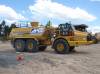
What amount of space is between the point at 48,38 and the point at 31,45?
167 cm

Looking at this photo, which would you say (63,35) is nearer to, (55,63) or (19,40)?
(19,40)

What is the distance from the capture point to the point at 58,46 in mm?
25422

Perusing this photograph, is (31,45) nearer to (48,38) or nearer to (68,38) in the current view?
(48,38)

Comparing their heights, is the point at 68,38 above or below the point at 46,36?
below

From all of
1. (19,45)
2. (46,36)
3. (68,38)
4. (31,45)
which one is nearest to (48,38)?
(46,36)

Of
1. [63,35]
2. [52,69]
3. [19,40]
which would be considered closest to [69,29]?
[63,35]

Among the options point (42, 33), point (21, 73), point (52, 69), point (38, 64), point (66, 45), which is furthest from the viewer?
point (42, 33)

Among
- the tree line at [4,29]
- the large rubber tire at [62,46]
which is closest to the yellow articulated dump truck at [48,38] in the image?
the large rubber tire at [62,46]

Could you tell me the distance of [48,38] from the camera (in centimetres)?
2683

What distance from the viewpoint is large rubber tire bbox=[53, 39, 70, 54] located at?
81.9 ft

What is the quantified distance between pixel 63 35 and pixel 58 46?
3.11 ft

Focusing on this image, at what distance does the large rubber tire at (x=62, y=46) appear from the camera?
24.9 m

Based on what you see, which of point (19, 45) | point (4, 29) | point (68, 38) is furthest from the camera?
point (4, 29)

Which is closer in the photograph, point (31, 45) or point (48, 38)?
point (48, 38)
